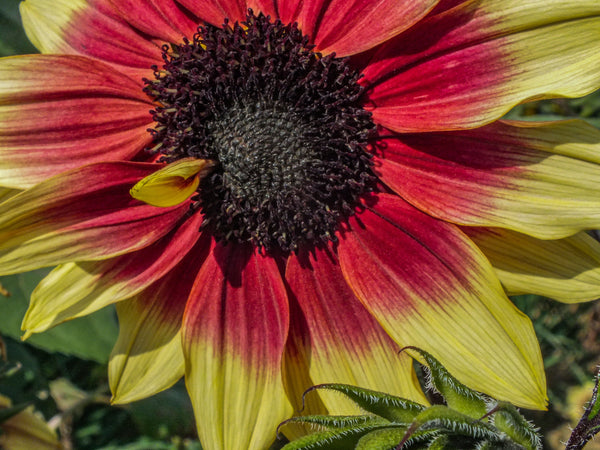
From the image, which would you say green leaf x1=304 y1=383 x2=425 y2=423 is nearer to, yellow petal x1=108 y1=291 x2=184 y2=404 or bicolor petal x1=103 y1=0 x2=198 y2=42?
yellow petal x1=108 y1=291 x2=184 y2=404

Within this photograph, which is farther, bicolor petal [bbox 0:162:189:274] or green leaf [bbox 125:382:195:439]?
green leaf [bbox 125:382:195:439]

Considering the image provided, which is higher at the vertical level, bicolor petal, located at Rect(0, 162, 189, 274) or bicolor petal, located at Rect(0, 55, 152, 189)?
bicolor petal, located at Rect(0, 55, 152, 189)

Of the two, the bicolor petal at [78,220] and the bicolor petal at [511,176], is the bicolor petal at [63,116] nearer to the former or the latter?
the bicolor petal at [78,220]

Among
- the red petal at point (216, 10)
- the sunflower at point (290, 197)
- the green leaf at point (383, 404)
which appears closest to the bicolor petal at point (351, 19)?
the sunflower at point (290, 197)

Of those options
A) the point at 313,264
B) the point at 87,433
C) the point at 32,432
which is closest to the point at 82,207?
the point at 313,264

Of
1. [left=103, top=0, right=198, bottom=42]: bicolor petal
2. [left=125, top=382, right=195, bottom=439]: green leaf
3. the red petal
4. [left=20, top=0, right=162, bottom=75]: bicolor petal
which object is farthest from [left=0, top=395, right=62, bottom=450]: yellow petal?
the red petal

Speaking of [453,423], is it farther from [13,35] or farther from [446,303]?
[13,35]

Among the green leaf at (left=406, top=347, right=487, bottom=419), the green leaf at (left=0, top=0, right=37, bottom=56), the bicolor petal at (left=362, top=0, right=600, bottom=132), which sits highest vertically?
the green leaf at (left=0, top=0, right=37, bottom=56)
